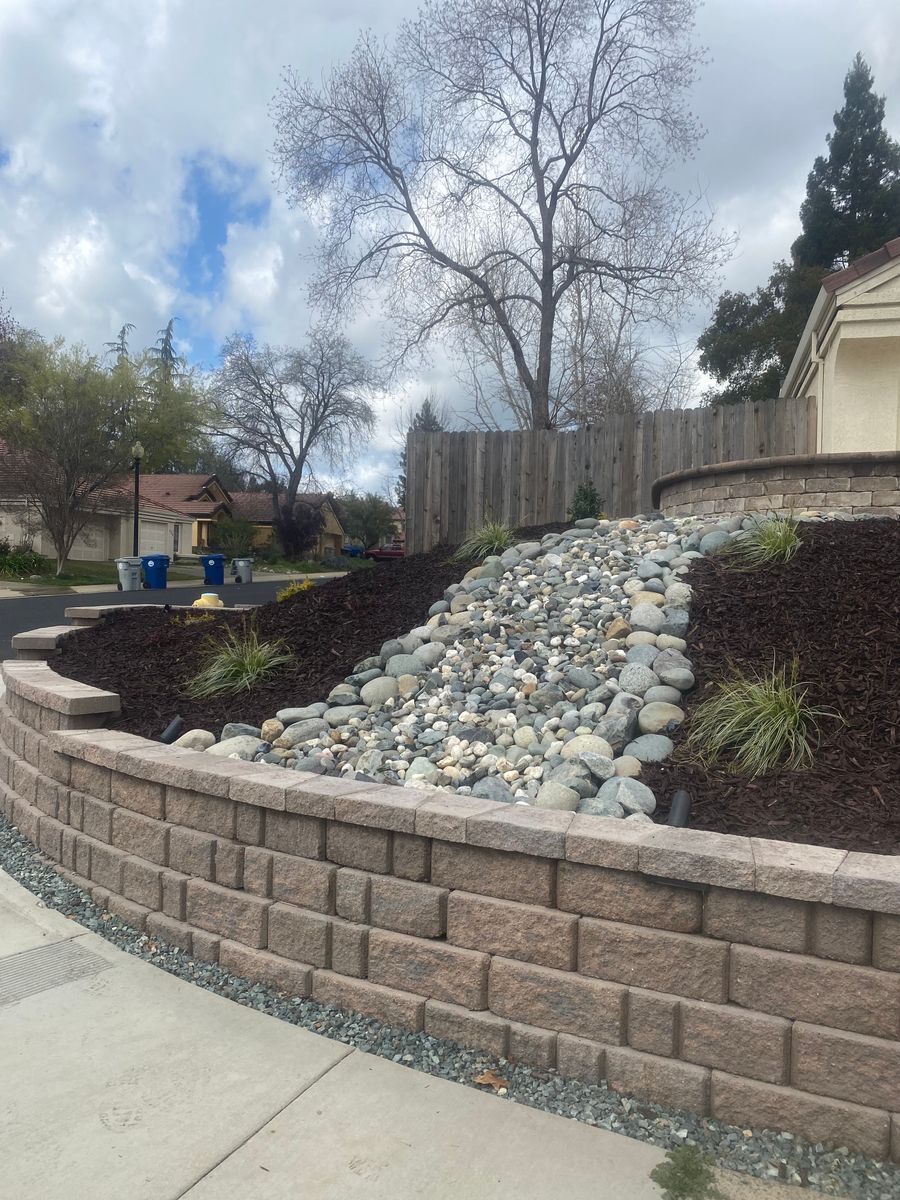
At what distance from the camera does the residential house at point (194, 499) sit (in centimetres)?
3775

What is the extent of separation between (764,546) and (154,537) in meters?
31.3

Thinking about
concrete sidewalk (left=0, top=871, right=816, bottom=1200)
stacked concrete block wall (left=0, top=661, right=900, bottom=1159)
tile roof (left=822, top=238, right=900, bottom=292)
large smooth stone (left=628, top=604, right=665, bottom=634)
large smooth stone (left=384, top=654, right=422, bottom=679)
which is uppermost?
tile roof (left=822, top=238, right=900, bottom=292)

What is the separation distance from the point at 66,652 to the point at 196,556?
31.4 m

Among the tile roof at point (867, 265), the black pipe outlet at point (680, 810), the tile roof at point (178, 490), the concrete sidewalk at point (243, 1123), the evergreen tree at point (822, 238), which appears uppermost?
the evergreen tree at point (822, 238)

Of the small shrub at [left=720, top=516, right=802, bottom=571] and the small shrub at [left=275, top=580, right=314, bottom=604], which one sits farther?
the small shrub at [left=275, top=580, right=314, bottom=604]

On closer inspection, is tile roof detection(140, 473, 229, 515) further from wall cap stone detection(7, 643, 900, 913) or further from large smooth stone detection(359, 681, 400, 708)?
wall cap stone detection(7, 643, 900, 913)

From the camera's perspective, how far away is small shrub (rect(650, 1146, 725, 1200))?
1.78m

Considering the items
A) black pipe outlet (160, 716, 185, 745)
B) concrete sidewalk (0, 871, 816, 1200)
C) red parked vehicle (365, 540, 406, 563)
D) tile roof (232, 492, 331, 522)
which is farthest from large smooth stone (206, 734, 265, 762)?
tile roof (232, 492, 331, 522)

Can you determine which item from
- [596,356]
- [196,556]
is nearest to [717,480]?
[596,356]

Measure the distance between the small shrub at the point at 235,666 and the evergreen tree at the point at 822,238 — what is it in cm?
2337

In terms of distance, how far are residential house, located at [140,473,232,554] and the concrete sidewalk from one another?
36078 millimetres

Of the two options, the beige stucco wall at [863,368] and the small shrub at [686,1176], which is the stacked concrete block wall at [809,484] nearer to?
the beige stucco wall at [863,368]

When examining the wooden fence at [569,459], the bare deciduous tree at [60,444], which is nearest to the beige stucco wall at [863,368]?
the wooden fence at [569,459]

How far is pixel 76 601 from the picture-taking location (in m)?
15.5
